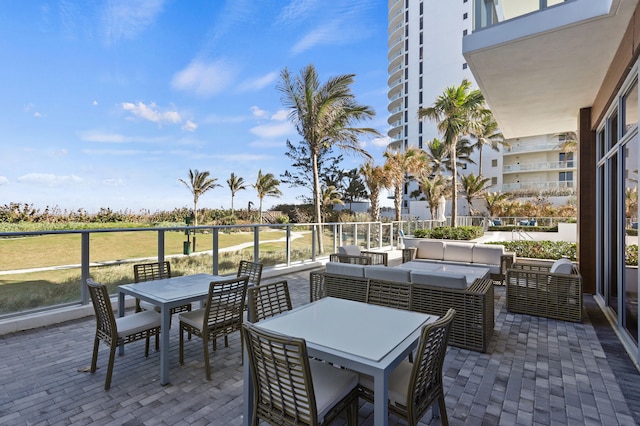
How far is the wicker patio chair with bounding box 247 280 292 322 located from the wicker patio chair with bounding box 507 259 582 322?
153 inches

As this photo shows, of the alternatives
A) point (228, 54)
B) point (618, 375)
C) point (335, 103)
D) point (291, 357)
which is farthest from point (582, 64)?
point (228, 54)

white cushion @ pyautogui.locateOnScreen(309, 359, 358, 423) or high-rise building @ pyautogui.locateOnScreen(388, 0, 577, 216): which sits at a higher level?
high-rise building @ pyautogui.locateOnScreen(388, 0, 577, 216)

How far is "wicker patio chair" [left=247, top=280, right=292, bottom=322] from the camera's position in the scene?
7.60 ft

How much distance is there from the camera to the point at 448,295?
369 cm

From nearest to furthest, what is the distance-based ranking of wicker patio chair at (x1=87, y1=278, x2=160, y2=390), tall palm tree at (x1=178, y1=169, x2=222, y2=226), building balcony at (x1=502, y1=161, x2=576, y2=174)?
wicker patio chair at (x1=87, y1=278, x2=160, y2=390), tall palm tree at (x1=178, y1=169, x2=222, y2=226), building balcony at (x1=502, y1=161, x2=576, y2=174)

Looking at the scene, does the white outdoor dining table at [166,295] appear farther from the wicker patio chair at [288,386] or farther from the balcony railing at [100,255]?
the balcony railing at [100,255]

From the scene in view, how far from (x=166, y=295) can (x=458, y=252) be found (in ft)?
20.9

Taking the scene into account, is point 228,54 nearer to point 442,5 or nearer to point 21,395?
point 21,395

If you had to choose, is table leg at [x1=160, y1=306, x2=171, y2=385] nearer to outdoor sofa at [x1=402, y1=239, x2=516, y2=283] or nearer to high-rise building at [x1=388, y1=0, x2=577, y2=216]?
outdoor sofa at [x1=402, y1=239, x2=516, y2=283]

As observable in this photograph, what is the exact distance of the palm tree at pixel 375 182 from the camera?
50.5ft

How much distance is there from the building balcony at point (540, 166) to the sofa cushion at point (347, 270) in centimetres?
3350

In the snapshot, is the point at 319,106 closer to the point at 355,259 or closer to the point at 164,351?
the point at 355,259

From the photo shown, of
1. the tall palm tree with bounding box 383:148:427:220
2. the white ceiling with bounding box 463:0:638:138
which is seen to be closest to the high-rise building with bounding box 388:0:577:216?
the tall palm tree with bounding box 383:148:427:220

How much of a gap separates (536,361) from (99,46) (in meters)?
20.9
